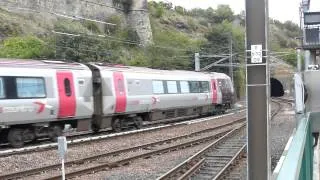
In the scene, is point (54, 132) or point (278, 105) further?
point (278, 105)

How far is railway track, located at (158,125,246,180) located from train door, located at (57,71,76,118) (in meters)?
5.67

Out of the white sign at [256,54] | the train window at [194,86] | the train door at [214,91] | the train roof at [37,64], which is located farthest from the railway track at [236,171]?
the train door at [214,91]

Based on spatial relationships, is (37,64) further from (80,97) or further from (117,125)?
(117,125)

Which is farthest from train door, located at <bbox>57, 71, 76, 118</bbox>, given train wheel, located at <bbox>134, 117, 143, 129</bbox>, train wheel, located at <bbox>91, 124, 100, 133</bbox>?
train wheel, located at <bbox>134, 117, 143, 129</bbox>

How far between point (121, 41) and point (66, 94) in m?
44.3

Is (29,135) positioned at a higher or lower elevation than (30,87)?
lower

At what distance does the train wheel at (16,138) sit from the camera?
60.0 feet

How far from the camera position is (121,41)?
64.5m

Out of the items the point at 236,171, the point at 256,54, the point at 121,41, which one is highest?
the point at 121,41

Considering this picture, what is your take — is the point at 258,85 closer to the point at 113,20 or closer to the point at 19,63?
the point at 19,63

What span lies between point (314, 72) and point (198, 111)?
25123 mm

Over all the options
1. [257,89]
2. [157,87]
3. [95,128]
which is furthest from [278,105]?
[257,89]

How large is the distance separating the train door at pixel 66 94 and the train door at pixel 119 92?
338 cm

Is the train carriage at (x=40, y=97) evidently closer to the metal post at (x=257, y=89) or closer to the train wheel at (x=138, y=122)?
the train wheel at (x=138, y=122)
